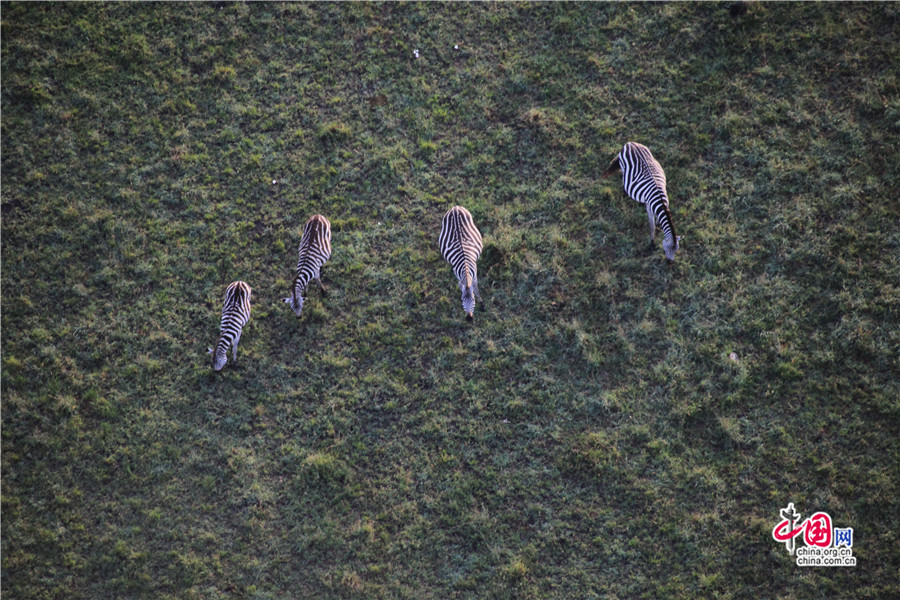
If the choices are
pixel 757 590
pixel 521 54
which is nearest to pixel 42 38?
pixel 521 54

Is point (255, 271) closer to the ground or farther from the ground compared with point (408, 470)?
farther from the ground

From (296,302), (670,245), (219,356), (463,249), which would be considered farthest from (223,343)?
(670,245)

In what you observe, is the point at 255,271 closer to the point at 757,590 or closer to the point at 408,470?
the point at 408,470

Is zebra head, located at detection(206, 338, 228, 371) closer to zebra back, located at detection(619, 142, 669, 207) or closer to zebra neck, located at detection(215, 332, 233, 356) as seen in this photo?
zebra neck, located at detection(215, 332, 233, 356)

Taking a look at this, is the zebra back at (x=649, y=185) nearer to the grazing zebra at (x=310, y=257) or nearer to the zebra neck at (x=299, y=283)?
the grazing zebra at (x=310, y=257)

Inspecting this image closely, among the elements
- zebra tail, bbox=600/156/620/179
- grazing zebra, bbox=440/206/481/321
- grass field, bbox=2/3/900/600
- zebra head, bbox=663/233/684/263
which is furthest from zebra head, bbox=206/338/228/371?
zebra head, bbox=663/233/684/263

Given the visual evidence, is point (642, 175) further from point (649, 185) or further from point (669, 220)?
point (669, 220)
